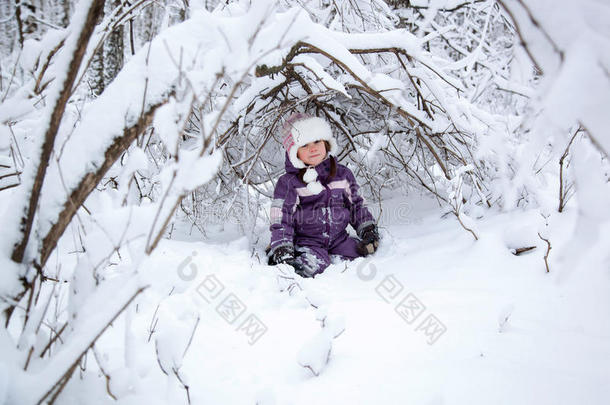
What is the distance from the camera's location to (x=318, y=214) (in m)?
2.82

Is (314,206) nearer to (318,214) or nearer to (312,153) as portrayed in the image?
(318,214)

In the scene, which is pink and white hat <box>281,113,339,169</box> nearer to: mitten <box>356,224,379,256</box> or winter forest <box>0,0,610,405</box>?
winter forest <box>0,0,610,405</box>

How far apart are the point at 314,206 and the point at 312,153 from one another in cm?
44

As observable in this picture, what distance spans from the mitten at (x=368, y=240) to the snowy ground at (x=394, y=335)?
1.88ft

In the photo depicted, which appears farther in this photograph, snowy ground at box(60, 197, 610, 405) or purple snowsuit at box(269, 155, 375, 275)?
purple snowsuit at box(269, 155, 375, 275)

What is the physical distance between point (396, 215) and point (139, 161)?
276cm

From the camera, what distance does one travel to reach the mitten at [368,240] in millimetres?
2753

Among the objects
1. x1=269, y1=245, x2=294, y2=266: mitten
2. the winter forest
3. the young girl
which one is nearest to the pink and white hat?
the young girl

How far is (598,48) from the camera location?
0.53 m

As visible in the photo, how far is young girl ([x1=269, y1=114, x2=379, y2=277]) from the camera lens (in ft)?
8.54
